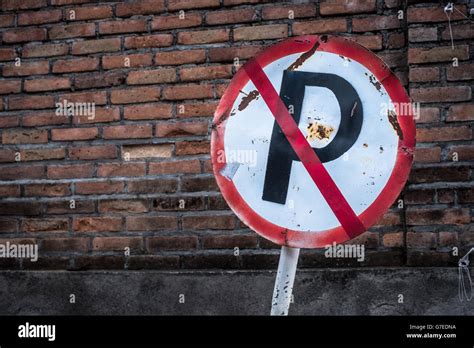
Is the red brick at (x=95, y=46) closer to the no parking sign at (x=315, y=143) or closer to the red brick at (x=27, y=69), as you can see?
the red brick at (x=27, y=69)

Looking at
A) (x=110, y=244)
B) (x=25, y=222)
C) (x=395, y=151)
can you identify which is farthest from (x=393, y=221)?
(x=25, y=222)

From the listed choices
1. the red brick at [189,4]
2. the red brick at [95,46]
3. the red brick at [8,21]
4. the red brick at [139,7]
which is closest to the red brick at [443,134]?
the red brick at [189,4]

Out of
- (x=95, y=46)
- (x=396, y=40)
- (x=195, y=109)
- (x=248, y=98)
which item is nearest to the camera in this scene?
(x=248, y=98)

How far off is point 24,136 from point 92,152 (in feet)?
1.23

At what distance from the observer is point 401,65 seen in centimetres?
256

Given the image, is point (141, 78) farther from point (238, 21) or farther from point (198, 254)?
point (198, 254)

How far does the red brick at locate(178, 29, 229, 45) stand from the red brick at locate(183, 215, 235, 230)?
84 centimetres

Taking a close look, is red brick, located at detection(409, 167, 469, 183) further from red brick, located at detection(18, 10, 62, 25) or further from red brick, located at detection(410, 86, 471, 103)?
red brick, located at detection(18, 10, 62, 25)

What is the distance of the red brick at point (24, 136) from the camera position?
109 inches

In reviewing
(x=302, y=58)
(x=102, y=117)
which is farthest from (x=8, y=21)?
(x=302, y=58)

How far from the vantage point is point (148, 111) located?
270 centimetres

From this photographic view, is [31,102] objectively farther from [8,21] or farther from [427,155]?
[427,155]

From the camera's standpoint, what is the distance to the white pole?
2.40m

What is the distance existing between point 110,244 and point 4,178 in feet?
2.14
